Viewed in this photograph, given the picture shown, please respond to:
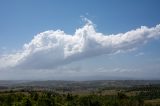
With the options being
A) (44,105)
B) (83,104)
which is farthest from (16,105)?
(83,104)

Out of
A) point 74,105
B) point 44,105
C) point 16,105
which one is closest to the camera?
point 16,105

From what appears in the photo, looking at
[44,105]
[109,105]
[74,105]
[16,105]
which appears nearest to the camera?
[16,105]

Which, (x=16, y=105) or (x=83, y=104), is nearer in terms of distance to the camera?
(x=16, y=105)

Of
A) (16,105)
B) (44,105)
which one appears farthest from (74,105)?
(16,105)

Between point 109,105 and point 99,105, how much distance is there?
12.2m

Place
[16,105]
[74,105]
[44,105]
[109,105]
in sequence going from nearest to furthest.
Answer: [16,105]
[44,105]
[74,105]
[109,105]

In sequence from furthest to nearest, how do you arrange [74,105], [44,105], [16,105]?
[74,105] < [44,105] < [16,105]

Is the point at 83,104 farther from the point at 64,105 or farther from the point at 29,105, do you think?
the point at 29,105

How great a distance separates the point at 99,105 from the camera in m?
179

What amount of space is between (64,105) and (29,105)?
2846 centimetres

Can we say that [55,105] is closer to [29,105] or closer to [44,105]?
[44,105]

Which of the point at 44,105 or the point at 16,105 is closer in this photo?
the point at 16,105

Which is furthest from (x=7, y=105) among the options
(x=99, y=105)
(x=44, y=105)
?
(x=99, y=105)

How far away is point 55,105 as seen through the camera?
497ft
